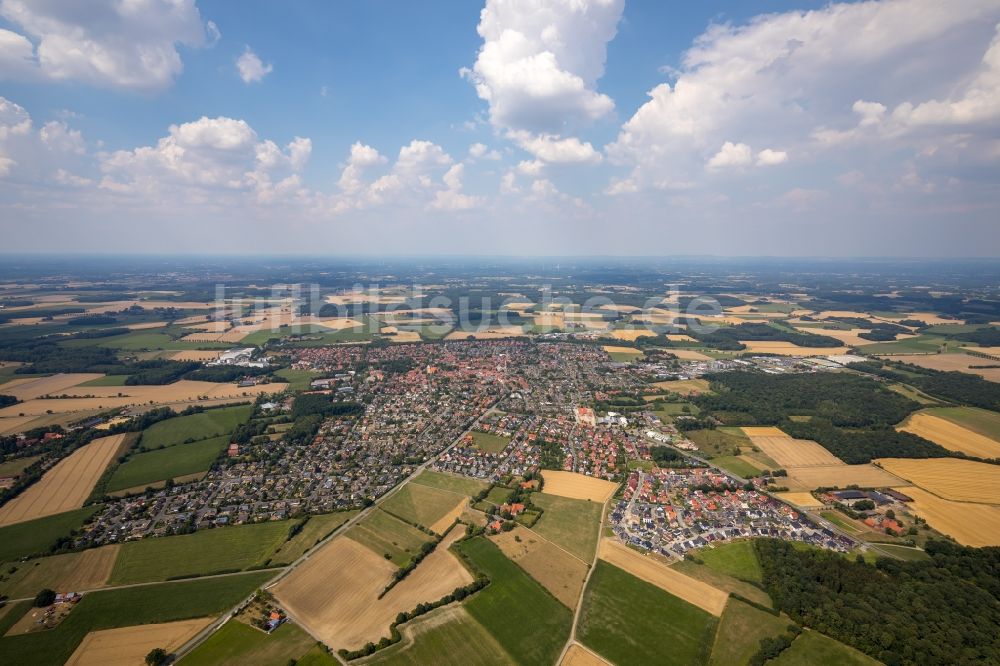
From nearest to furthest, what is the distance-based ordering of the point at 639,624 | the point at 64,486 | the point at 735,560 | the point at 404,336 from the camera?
the point at 639,624 → the point at 735,560 → the point at 64,486 → the point at 404,336

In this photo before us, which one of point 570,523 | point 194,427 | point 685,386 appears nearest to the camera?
point 570,523

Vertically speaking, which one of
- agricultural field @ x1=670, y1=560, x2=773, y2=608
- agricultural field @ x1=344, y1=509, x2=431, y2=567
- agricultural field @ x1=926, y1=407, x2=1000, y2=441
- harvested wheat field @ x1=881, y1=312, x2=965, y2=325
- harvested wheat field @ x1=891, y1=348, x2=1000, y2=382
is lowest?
agricultural field @ x1=344, y1=509, x2=431, y2=567

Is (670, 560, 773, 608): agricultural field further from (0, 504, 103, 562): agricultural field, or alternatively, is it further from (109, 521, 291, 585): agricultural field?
(0, 504, 103, 562): agricultural field

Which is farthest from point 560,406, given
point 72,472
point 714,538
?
point 72,472

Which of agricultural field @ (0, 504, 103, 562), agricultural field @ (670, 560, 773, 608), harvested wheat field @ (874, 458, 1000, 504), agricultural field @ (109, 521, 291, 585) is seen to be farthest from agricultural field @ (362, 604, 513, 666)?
harvested wheat field @ (874, 458, 1000, 504)

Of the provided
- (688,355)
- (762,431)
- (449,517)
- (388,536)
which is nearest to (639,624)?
(449,517)

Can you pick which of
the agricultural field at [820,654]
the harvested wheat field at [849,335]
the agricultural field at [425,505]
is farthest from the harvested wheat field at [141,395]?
the harvested wheat field at [849,335]

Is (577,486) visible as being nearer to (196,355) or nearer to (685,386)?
(685,386)
